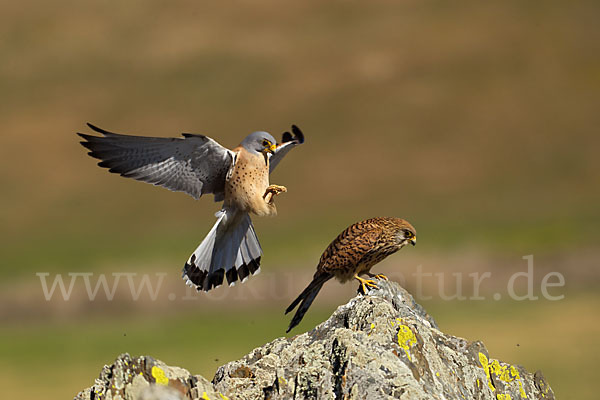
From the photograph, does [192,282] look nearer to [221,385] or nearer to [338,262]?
[338,262]

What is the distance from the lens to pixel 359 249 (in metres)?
6.13

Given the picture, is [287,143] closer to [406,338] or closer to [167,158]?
[167,158]

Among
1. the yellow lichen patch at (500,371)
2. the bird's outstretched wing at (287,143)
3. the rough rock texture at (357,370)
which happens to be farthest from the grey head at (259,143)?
the yellow lichen patch at (500,371)

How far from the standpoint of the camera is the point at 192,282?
7848mm

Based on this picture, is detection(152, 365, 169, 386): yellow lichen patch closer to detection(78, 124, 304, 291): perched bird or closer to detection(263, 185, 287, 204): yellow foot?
detection(78, 124, 304, 291): perched bird

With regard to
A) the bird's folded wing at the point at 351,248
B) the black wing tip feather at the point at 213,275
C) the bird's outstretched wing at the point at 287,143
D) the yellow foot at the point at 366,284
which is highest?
the bird's outstretched wing at the point at 287,143

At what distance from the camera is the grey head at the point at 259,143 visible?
25.0ft

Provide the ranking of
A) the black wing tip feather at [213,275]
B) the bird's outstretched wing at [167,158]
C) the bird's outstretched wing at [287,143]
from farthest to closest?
1. the bird's outstretched wing at [287,143]
2. the black wing tip feather at [213,275]
3. the bird's outstretched wing at [167,158]

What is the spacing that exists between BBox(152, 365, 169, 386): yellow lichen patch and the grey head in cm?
401

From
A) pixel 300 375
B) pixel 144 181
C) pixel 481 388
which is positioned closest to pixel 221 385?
pixel 300 375

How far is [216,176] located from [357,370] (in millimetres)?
3978

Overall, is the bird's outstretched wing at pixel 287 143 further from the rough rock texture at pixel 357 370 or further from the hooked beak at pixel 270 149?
the rough rock texture at pixel 357 370

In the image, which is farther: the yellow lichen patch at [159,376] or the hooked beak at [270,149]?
the hooked beak at [270,149]

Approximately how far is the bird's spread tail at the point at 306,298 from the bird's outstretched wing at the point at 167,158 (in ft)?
5.56
